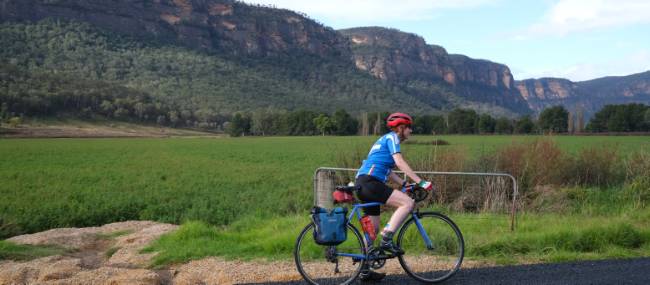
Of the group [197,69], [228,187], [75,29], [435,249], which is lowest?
[228,187]

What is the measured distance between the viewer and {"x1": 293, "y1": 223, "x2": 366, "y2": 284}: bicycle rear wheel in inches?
231

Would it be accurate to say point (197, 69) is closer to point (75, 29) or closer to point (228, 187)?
point (75, 29)

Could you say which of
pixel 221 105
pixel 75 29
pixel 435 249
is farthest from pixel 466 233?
pixel 75 29

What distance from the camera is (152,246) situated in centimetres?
927

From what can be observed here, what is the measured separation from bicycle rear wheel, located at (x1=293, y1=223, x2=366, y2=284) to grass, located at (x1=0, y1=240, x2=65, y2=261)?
5.07m

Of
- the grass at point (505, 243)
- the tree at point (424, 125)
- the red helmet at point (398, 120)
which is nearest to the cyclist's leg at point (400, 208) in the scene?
the red helmet at point (398, 120)

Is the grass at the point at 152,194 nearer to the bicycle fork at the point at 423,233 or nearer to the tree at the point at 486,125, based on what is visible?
the bicycle fork at the point at 423,233

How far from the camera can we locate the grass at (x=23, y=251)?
27.8 feet

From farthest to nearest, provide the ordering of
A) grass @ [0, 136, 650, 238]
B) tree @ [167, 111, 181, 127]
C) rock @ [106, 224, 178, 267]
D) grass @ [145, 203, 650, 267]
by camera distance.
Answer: tree @ [167, 111, 181, 127] → grass @ [0, 136, 650, 238] → rock @ [106, 224, 178, 267] → grass @ [145, 203, 650, 267]

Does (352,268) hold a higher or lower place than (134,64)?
lower

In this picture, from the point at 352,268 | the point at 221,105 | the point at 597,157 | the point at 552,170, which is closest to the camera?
the point at 352,268

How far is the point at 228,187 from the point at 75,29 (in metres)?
194

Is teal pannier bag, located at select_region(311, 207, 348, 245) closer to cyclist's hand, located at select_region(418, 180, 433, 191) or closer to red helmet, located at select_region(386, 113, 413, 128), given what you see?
cyclist's hand, located at select_region(418, 180, 433, 191)

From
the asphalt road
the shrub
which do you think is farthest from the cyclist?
the shrub
